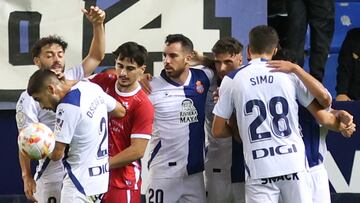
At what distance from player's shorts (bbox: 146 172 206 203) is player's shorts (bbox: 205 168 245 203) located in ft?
0.34

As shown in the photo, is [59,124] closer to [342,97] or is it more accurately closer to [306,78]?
[306,78]

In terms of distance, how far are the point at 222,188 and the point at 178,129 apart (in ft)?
2.01

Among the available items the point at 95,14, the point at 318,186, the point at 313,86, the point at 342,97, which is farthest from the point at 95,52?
the point at 342,97

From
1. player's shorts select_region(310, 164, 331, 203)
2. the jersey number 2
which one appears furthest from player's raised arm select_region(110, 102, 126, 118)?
player's shorts select_region(310, 164, 331, 203)

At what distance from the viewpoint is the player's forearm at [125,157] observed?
702 centimetres

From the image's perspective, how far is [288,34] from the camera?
29.8ft

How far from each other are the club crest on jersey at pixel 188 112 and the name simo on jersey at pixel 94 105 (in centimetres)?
107

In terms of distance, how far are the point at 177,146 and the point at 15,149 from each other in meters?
1.96

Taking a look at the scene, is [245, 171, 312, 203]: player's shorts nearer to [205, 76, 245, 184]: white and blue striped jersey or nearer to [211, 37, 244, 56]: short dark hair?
[205, 76, 245, 184]: white and blue striped jersey

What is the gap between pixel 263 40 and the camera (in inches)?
270

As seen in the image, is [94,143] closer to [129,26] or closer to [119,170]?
[119,170]

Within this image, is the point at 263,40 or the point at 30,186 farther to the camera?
A: the point at 30,186

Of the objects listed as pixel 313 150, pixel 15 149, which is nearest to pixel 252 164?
pixel 313 150

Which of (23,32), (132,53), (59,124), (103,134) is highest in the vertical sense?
(23,32)
